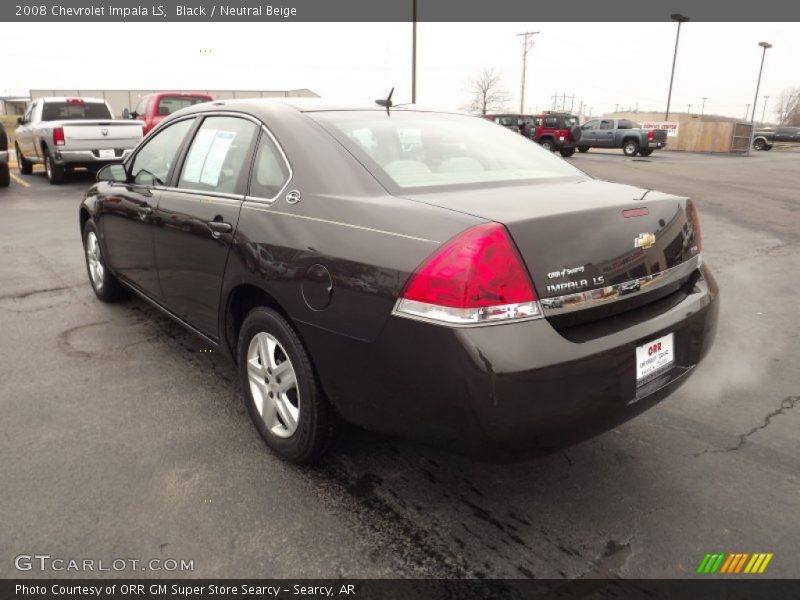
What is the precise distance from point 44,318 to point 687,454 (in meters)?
4.58

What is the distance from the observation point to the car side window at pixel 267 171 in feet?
9.18

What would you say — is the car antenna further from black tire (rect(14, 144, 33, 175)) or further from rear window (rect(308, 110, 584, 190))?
black tire (rect(14, 144, 33, 175))

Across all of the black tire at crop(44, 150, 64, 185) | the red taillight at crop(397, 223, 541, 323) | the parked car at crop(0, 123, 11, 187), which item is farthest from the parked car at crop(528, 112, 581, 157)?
the red taillight at crop(397, 223, 541, 323)

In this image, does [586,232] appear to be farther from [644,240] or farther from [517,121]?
[517,121]

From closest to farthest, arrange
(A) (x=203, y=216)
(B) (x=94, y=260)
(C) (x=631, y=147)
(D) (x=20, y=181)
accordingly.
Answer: (A) (x=203, y=216) < (B) (x=94, y=260) < (D) (x=20, y=181) < (C) (x=631, y=147)

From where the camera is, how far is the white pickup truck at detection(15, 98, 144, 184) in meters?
12.2

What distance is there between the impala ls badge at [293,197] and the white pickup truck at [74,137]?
10.8m

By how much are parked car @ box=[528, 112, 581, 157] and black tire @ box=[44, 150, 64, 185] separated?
20981 millimetres

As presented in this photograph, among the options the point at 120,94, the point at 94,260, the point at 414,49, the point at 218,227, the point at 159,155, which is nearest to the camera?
the point at 218,227

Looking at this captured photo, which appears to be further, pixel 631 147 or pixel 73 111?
pixel 631 147

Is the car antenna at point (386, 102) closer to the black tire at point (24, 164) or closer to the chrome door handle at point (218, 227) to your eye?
the chrome door handle at point (218, 227)

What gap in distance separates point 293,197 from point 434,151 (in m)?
0.75

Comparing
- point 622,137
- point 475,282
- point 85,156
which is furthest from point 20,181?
point 622,137

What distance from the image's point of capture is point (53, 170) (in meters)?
13.3
